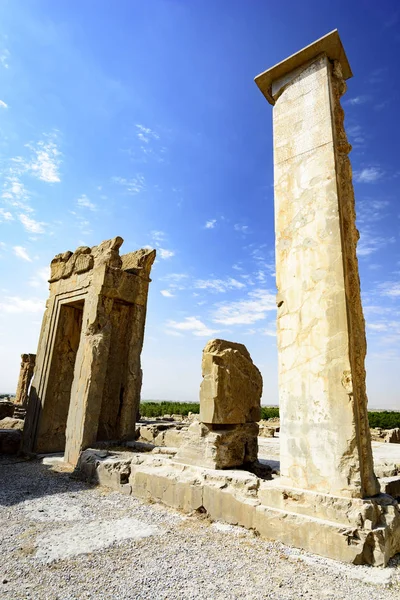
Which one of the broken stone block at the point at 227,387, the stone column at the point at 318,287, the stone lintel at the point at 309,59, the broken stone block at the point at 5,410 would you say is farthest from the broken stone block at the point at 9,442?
the stone lintel at the point at 309,59

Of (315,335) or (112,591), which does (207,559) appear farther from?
(315,335)

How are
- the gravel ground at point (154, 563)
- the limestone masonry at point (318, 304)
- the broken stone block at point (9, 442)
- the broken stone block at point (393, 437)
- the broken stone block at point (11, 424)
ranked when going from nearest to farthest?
the gravel ground at point (154, 563) < the limestone masonry at point (318, 304) < the broken stone block at point (9, 442) < the broken stone block at point (11, 424) < the broken stone block at point (393, 437)

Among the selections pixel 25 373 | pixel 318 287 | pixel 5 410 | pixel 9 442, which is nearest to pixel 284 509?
pixel 318 287

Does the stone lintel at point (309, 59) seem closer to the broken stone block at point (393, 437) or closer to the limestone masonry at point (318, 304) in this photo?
the limestone masonry at point (318, 304)

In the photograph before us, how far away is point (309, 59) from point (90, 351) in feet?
19.1

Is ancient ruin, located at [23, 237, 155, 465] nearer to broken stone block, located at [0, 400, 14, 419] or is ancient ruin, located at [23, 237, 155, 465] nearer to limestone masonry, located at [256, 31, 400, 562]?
limestone masonry, located at [256, 31, 400, 562]

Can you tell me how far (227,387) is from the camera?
5008 millimetres

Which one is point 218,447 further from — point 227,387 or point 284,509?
point 284,509

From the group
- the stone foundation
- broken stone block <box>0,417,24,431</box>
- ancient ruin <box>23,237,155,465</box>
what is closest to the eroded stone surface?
the stone foundation

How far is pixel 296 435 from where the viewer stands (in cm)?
362

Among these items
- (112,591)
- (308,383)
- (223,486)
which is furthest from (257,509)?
(112,591)

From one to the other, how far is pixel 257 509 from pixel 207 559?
29.5 inches

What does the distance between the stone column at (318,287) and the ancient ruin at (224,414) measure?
1247mm

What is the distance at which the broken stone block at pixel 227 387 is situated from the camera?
4914 millimetres
